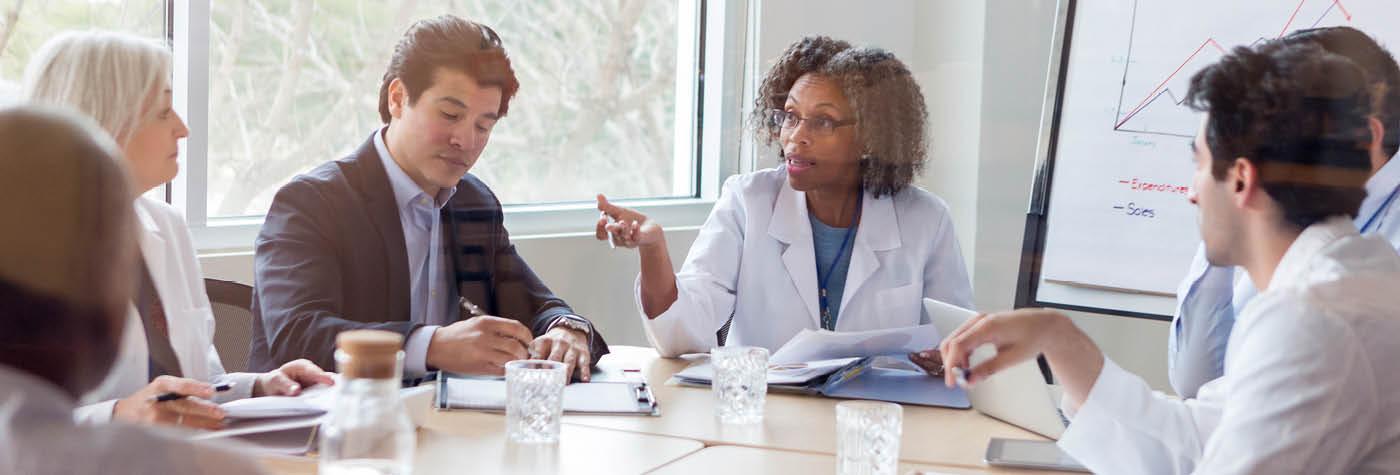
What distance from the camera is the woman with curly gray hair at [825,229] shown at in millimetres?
2682

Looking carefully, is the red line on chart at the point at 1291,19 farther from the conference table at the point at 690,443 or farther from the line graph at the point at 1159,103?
the conference table at the point at 690,443

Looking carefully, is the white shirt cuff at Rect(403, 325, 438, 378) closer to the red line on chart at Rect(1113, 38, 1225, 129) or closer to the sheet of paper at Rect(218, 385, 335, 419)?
the sheet of paper at Rect(218, 385, 335, 419)

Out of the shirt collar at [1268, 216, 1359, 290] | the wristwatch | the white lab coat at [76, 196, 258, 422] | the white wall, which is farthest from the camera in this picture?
the white wall

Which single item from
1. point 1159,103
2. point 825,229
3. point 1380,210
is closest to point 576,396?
point 825,229

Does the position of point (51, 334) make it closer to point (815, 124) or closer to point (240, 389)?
point (240, 389)

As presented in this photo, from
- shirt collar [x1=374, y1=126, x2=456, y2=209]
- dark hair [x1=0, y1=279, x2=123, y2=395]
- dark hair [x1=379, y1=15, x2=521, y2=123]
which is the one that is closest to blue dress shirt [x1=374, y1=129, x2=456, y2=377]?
shirt collar [x1=374, y1=126, x2=456, y2=209]

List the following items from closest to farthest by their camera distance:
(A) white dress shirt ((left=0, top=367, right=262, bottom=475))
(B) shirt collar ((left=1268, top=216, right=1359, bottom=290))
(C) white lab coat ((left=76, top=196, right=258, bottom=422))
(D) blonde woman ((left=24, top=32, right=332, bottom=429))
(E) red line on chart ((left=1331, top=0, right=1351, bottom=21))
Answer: (A) white dress shirt ((left=0, top=367, right=262, bottom=475)) → (B) shirt collar ((left=1268, top=216, right=1359, bottom=290)) → (D) blonde woman ((left=24, top=32, right=332, bottom=429)) → (C) white lab coat ((left=76, top=196, right=258, bottom=422)) → (E) red line on chart ((left=1331, top=0, right=1351, bottom=21))

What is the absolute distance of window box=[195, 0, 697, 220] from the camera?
9.27 ft

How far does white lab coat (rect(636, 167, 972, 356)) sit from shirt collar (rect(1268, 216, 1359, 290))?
1291 millimetres

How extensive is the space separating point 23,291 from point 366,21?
2.49 meters

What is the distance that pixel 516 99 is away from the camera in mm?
3264

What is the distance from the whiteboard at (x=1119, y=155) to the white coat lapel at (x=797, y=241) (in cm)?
61

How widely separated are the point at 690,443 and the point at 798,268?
107cm

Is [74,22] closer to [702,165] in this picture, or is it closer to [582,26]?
[582,26]
